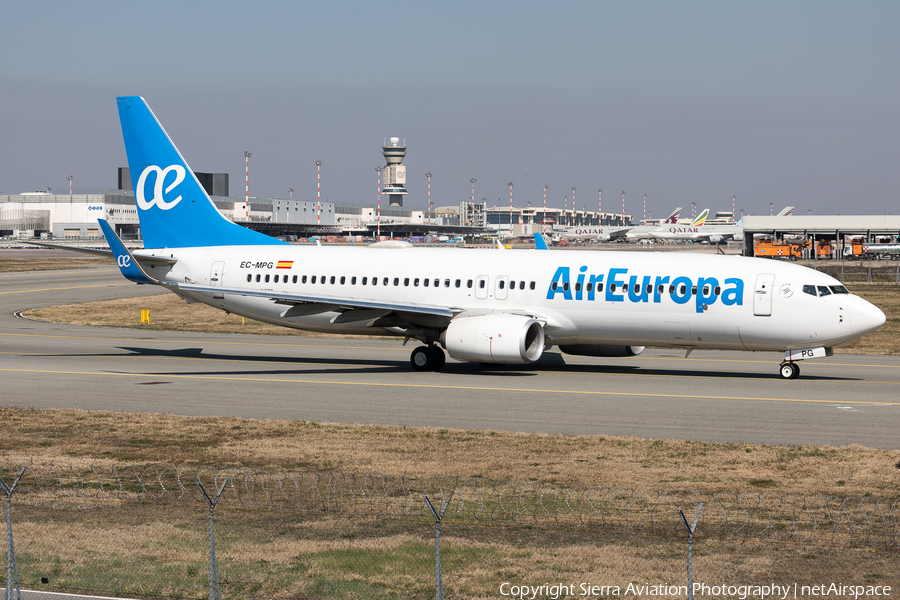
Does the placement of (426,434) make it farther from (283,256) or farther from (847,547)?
(283,256)

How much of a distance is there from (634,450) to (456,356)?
39.2 feet

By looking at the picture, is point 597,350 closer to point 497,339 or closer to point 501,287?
point 501,287

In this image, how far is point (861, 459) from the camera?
19.4 meters

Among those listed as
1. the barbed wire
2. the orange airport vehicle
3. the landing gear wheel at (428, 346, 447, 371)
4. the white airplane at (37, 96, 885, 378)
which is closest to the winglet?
the white airplane at (37, 96, 885, 378)

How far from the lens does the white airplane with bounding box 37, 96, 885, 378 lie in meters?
30.1

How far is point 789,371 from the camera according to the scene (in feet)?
102

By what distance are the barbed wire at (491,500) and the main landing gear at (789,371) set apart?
15.3 metres

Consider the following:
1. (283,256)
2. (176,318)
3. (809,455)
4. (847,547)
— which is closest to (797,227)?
(176,318)

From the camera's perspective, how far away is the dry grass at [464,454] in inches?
701

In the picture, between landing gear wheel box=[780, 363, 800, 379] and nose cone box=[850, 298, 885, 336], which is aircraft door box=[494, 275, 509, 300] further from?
nose cone box=[850, 298, 885, 336]

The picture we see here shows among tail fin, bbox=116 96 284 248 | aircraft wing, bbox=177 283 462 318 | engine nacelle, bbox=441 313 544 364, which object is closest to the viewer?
engine nacelle, bbox=441 313 544 364

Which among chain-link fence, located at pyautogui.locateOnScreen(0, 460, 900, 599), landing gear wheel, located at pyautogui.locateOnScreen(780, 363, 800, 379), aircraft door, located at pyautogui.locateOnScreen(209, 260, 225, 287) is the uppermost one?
aircraft door, located at pyautogui.locateOnScreen(209, 260, 225, 287)

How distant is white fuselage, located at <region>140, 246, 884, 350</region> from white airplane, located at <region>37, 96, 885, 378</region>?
0.15ft

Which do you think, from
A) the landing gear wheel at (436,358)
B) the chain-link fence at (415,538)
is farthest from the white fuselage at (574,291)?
the chain-link fence at (415,538)
